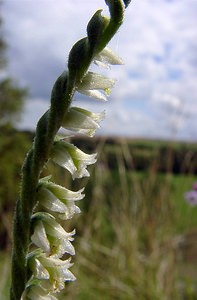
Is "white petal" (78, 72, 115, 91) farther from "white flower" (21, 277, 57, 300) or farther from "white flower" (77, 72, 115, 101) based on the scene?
"white flower" (21, 277, 57, 300)

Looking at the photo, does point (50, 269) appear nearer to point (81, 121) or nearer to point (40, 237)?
point (40, 237)

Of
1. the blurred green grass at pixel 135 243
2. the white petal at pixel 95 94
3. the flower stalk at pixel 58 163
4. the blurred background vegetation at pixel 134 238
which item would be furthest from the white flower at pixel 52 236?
the blurred green grass at pixel 135 243

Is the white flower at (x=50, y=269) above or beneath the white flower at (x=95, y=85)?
beneath

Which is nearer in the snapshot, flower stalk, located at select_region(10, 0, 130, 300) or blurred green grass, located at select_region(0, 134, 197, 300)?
flower stalk, located at select_region(10, 0, 130, 300)

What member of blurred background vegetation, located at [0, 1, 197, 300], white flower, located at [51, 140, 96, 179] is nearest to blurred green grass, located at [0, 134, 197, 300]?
blurred background vegetation, located at [0, 1, 197, 300]

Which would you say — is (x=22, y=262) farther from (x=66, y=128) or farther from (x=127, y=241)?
(x=127, y=241)

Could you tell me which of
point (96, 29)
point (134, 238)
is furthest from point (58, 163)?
point (134, 238)

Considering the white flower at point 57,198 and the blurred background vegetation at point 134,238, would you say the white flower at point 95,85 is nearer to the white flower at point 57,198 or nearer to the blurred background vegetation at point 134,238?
the white flower at point 57,198
